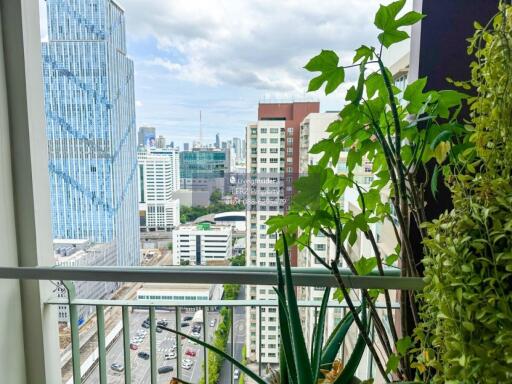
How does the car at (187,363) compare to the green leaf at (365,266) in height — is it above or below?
below

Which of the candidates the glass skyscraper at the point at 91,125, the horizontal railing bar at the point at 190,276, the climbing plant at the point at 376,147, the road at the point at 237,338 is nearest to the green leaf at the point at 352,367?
the climbing plant at the point at 376,147

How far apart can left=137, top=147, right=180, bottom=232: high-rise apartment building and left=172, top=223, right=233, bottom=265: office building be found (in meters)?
0.07

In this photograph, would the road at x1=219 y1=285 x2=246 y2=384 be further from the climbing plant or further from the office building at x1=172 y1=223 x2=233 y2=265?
the climbing plant

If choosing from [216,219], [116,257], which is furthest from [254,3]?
[116,257]

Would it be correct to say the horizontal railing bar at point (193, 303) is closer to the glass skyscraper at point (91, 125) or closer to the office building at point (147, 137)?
the glass skyscraper at point (91, 125)

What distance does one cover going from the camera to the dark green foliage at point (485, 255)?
62 cm

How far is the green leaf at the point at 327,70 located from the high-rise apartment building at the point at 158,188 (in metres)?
0.85

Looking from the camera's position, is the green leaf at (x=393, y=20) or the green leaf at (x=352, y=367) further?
the green leaf at (x=352, y=367)

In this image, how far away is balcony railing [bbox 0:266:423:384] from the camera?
3.81 feet

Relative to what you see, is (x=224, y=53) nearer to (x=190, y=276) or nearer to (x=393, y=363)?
(x=190, y=276)

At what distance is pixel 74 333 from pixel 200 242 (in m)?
0.72

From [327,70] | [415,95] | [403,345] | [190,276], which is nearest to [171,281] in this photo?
[190,276]

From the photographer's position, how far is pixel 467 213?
701 mm

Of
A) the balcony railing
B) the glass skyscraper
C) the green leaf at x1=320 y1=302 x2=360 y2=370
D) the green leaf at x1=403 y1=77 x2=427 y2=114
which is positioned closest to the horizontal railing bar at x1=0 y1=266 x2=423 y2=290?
the balcony railing
